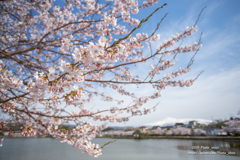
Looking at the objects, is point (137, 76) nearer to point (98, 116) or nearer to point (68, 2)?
point (98, 116)

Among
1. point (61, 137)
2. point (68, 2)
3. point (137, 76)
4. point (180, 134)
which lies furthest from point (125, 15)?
point (180, 134)

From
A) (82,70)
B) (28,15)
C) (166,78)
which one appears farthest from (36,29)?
(166,78)

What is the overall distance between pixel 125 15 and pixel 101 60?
2.56 m

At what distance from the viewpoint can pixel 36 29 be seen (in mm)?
4695

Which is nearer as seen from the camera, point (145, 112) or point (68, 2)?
point (68, 2)

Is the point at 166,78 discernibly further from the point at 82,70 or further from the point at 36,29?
the point at 36,29

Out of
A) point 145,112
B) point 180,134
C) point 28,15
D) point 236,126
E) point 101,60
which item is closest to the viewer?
point 101,60

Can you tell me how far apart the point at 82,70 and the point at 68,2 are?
3.76 m

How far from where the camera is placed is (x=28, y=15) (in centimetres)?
405

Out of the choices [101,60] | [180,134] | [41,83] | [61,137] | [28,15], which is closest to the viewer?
[101,60]

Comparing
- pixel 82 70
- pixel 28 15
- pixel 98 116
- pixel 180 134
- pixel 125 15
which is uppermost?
pixel 28 15

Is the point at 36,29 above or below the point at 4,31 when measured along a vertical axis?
above

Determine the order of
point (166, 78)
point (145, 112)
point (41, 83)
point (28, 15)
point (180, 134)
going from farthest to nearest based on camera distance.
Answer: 1. point (180, 134)
2. point (145, 112)
3. point (28, 15)
4. point (166, 78)
5. point (41, 83)

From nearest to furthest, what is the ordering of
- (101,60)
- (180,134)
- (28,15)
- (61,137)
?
(101,60) → (61,137) → (28,15) → (180,134)
